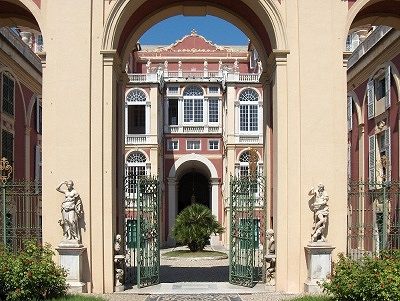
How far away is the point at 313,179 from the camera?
559 inches

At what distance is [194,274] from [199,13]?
7.58m

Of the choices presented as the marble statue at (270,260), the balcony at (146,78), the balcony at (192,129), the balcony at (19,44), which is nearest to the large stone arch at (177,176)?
the balcony at (192,129)

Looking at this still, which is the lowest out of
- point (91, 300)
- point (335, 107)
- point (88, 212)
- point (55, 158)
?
point (91, 300)

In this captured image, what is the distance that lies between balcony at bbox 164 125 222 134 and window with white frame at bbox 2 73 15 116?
1963cm

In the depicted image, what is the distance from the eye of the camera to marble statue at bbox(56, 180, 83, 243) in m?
13.6

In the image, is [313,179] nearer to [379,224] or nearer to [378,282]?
[378,282]

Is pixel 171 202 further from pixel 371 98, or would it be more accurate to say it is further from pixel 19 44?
pixel 19 44

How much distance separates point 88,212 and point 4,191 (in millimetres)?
1891

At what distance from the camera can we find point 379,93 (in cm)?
2592

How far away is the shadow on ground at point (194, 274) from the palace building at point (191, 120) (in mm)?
18442

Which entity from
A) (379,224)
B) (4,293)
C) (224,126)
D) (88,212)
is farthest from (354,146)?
(4,293)

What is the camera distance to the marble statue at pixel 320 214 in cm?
1373

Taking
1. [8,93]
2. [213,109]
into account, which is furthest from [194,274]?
[213,109]

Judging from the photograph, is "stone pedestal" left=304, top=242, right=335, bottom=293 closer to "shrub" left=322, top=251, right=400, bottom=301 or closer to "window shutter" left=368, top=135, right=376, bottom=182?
"shrub" left=322, top=251, right=400, bottom=301
